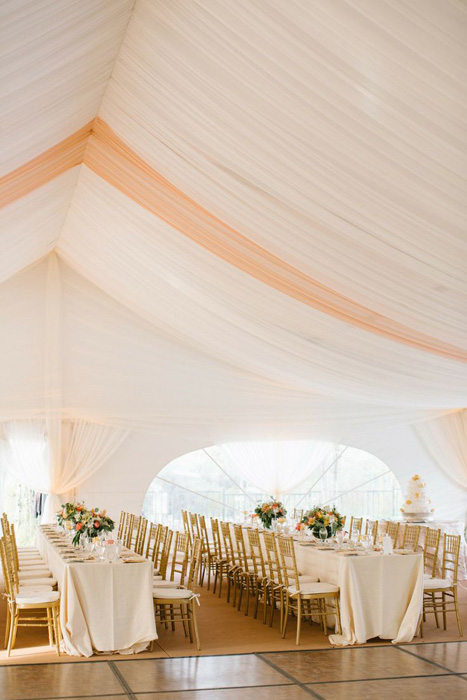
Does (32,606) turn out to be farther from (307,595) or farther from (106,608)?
(307,595)

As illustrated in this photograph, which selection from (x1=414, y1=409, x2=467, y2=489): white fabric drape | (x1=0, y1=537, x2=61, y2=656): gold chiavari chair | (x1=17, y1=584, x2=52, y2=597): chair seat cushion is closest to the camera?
(x1=0, y1=537, x2=61, y2=656): gold chiavari chair

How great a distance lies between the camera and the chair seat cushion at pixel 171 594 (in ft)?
21.2

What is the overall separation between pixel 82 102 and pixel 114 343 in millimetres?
5052

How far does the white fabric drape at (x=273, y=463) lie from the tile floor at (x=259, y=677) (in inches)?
282

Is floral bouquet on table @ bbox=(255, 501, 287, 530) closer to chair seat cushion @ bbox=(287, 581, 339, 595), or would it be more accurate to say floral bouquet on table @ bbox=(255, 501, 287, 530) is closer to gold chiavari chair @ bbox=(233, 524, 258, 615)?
gold chiavari chair @ bbox=(233, 524, 258, 615)

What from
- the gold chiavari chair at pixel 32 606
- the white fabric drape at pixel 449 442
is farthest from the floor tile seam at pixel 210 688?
the white fabric drape at pixel 449 442

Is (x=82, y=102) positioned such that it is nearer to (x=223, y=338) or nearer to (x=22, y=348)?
(x=223, y=338)

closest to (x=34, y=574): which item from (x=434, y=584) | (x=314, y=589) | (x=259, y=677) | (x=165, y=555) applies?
(x=165, y=555)

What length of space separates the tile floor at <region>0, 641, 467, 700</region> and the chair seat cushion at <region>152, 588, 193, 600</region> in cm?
62

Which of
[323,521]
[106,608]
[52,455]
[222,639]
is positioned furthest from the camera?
[52,455]

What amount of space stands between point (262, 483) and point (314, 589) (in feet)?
22.0

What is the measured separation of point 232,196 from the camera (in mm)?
5613

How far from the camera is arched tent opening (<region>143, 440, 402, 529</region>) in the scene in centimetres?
1345

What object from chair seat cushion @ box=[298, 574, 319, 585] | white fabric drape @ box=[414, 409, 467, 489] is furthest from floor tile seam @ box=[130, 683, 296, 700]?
white fabric drape @ box=[414, 409, 467, 489]
